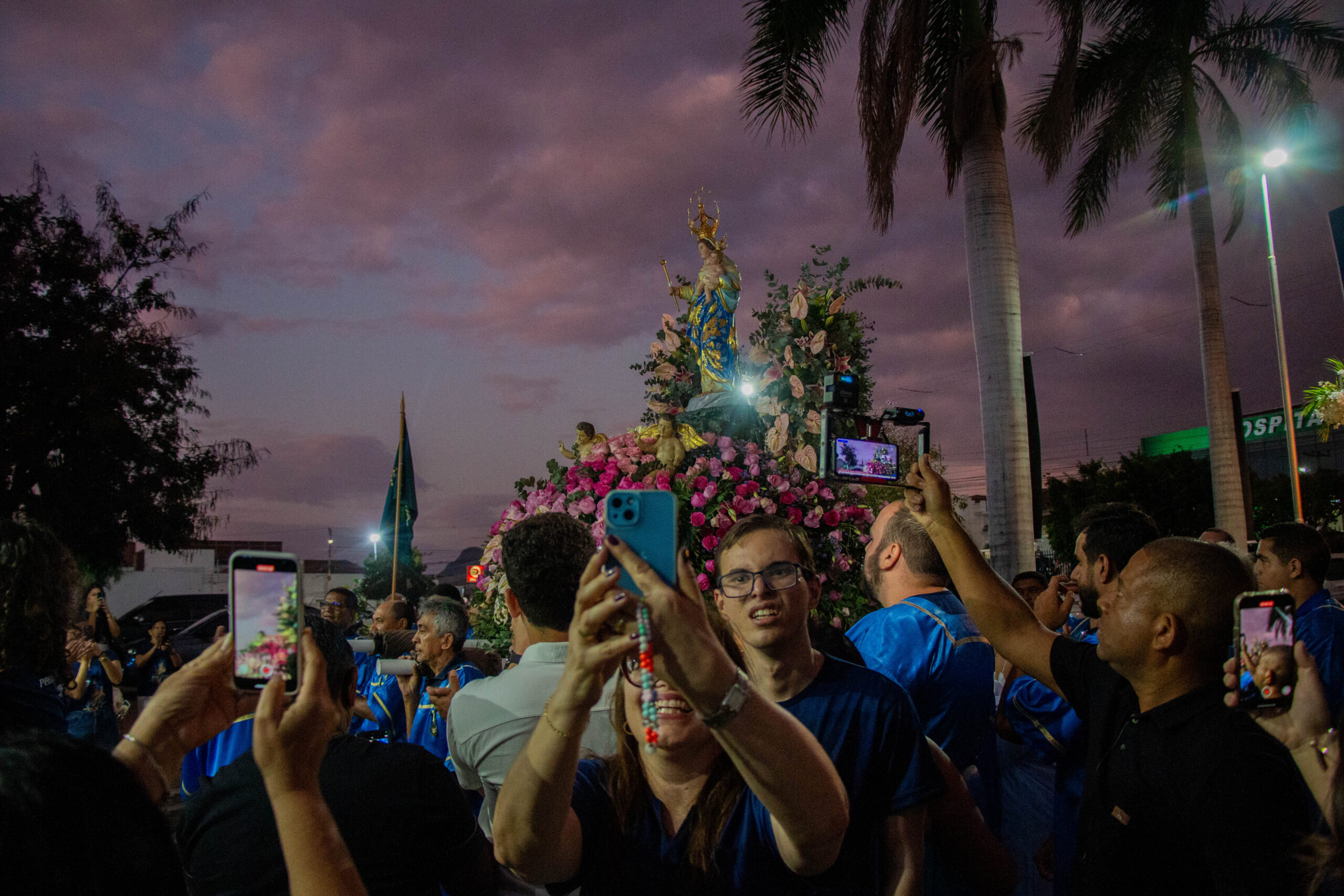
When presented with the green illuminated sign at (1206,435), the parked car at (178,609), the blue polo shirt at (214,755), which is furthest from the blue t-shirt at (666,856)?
the green illuminated sign at (1206,435)

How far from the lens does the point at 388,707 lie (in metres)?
4.71

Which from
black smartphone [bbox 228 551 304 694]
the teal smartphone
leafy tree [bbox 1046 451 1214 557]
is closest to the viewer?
the teal smartphone

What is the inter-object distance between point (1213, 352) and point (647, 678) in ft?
45.1

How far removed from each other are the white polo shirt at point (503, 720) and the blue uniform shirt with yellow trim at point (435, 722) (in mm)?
977

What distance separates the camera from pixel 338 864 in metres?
1.36

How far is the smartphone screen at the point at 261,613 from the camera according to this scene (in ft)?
5.05

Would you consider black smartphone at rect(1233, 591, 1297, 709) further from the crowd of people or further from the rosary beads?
the rosary beads

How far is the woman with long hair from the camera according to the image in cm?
137

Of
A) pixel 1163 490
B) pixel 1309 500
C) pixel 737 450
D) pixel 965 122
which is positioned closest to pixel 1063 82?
pixel 965 122

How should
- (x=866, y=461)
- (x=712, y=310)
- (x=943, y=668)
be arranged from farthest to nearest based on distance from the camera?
(x=712, y=310) < (x=866, y=461) < (x=943, y=668)

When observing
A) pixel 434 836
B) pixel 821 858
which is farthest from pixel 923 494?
pixel 434 836

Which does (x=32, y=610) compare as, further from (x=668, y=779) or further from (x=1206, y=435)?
(x=1206, y=435)

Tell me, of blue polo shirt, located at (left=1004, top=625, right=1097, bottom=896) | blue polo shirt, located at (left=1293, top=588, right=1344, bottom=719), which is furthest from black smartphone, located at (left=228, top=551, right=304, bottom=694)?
blue polo shirt, located at (left=1293, top=588, right=1344, bottom=719)

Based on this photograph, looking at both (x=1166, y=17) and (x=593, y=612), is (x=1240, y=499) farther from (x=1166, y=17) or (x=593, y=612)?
(x=593, y=612)
